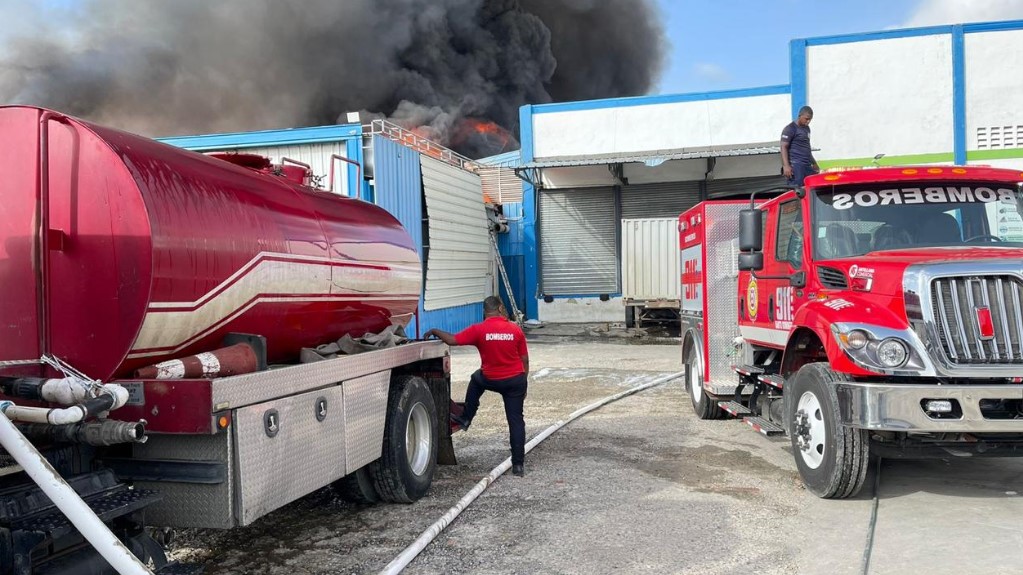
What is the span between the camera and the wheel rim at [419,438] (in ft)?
20.5

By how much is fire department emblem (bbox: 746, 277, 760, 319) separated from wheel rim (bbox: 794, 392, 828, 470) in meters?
1.74

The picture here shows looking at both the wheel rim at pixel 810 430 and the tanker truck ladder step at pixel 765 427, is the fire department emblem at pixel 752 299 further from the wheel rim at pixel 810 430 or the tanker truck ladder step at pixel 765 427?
the wheel rim at pixel 810 430

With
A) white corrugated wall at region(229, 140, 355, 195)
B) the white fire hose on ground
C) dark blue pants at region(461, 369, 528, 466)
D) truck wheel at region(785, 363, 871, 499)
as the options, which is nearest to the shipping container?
white corrugated wall at region(229, 140, 355, 195)

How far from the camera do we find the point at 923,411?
199 inches

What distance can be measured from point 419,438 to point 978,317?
4.29 m

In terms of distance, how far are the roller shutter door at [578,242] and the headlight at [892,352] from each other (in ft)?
60.4

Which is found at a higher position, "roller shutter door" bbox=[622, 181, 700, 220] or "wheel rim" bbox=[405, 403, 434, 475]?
"roller shutter door" bbox=[622, 181, 700, 220]

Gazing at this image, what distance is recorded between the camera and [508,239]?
81.7ft

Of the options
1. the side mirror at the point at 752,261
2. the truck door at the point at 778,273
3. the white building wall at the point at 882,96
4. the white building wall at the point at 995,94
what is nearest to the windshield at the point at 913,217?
the truck door at the point at 778,273

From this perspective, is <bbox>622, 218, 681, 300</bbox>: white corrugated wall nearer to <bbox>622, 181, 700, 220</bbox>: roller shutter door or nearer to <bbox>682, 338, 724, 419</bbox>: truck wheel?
<bbox>622, 181, 700, 220</bbox>: roller shutter door

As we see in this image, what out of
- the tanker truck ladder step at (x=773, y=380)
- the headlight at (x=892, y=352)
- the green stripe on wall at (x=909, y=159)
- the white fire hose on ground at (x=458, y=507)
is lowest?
the white fire hose on ground at (x=458, y=507)

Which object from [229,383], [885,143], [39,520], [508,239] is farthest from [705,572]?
[508,239]

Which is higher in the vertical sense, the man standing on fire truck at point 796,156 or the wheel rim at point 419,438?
the man standing on fire truck at point 796,156

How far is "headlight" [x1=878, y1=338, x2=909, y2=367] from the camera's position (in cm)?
512
